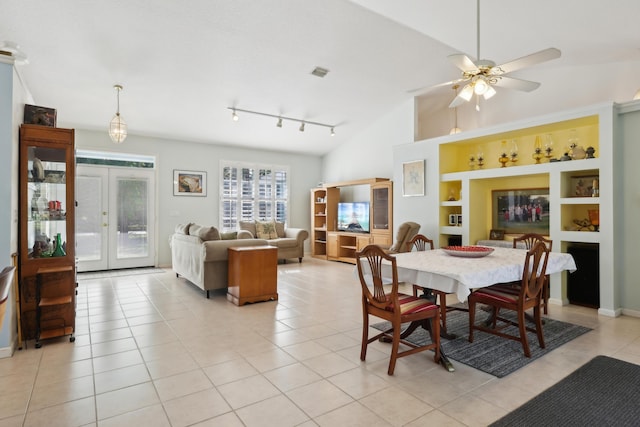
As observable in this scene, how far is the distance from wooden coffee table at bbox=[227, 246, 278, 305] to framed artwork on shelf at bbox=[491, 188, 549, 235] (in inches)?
Result: 147

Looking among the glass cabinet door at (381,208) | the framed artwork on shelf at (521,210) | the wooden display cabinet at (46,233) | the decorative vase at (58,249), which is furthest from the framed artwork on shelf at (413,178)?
the decorative vase at (58,249)

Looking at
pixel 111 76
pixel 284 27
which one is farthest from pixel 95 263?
pixel 284 27

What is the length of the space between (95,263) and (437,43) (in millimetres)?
7142

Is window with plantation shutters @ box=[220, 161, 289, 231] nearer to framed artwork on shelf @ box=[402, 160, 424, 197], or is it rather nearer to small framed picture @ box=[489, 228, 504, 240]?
framed artwork on shelf @ box=[402, 160, 424, 197]

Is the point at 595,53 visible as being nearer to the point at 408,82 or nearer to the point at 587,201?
the point at 587,201

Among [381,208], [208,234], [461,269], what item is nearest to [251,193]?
[381,208]

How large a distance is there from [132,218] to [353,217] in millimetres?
4708

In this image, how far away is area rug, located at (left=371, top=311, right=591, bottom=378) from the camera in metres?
2.80

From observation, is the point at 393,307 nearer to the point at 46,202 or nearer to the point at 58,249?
the point at 58,249

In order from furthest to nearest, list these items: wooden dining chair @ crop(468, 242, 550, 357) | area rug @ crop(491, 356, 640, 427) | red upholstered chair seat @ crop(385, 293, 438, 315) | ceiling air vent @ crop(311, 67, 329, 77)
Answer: ceiling air vent @ crop(311, 67, 329, 77), wooden dining chair @ crop(468, 242, 550, 357), red upholstered chair seat @ crop(385, 293, 438, 315), area rug @ crop(491, 356, 640, 427)

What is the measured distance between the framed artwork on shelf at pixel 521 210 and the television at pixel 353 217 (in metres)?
2.76

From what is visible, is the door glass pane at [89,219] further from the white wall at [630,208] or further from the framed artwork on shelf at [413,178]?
the white wall at [630,208]

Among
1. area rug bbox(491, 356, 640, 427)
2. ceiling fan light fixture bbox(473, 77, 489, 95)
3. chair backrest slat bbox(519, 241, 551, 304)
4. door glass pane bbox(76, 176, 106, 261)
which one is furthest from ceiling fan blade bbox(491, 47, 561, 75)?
door glass pane bbox(76, 176, 106, 261)

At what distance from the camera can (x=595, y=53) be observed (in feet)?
14.6
